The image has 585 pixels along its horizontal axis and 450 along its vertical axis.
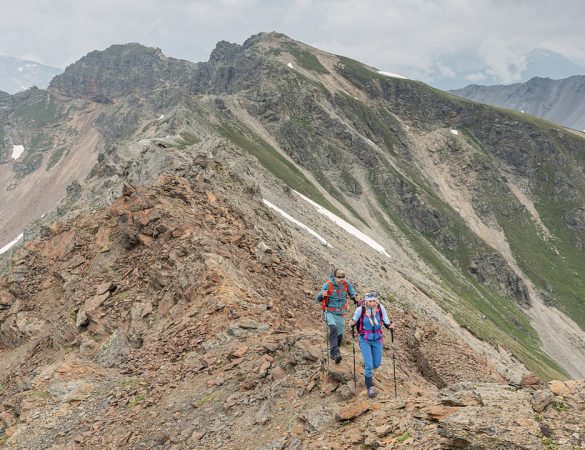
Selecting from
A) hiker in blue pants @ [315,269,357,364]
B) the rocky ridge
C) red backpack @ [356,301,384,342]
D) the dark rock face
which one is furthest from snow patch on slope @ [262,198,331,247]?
the dark rock face

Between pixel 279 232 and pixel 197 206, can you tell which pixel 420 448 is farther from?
pixel 279 232

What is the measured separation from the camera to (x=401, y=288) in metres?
52.8

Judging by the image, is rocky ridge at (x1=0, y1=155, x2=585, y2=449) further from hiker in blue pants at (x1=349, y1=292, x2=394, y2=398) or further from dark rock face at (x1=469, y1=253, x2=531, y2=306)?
dark rock face at (x1=469, y1=253, x2=531, y2=306)

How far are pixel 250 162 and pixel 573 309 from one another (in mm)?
98034

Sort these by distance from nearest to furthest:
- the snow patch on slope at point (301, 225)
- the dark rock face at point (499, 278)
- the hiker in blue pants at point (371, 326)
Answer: the hiker in blue pants at point (371, 326), the snow patch on slope at point (301, 225), the dark rock face at point (499, 278)

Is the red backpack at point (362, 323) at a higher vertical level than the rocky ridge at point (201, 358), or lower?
higher

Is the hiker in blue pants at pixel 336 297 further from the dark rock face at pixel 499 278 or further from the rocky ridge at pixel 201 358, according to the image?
the dark rock face at pixel 499 278

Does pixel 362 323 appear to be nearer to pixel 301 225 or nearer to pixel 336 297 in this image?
pixel 336 297

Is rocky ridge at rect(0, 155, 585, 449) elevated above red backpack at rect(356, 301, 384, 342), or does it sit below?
below

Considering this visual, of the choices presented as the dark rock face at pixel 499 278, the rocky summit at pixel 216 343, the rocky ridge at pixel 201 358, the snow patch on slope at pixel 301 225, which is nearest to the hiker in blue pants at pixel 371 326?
the rocky summit at pixel 216 343

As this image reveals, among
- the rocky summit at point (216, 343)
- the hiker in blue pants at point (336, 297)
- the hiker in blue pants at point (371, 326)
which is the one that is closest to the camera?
the rocky summit at point (216, 343)

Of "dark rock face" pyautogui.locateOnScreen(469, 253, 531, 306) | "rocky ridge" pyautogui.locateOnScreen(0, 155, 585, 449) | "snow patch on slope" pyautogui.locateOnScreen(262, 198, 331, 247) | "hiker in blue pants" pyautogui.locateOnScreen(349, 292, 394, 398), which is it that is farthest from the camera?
"dark rock face" pyautogui.locateOnScreen(469, 253, 531, 306)

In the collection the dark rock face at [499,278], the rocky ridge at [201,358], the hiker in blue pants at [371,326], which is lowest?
the dark rock face at [499,278]

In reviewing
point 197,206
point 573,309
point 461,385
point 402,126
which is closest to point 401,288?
point 197,206
